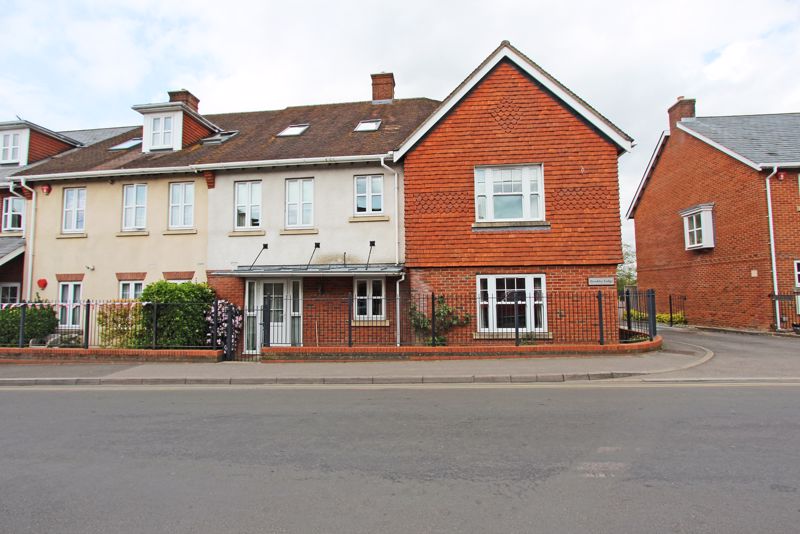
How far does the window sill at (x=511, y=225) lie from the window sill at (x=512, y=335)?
2.81 m

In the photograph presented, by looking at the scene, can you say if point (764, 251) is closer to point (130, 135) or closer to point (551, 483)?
point (551, 483)

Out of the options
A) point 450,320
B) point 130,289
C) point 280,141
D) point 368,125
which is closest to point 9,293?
point 130,289

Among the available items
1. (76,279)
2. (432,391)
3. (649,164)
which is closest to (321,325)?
(432,391)

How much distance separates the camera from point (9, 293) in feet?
53.1

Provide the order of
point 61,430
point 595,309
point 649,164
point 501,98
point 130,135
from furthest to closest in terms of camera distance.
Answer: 1. point 649,164
2. point 130,135
3. point 501,98
4. point 595,309
5. point 61,430

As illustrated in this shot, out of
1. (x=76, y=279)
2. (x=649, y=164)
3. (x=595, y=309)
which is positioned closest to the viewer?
(x=595, y=309)

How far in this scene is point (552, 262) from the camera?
12797mm

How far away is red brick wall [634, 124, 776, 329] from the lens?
17.5 meters

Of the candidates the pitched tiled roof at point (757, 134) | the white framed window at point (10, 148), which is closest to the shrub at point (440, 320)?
the pitched tiled roof at point (757, 134)

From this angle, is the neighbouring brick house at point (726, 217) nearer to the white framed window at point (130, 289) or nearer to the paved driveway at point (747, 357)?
the paved driveway at point (747, 357)

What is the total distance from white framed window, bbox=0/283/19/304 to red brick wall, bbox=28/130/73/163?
5703mm

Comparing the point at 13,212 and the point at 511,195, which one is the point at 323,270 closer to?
the point at 511,195

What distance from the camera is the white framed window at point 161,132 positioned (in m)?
17.3

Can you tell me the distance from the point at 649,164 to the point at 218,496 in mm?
27013
